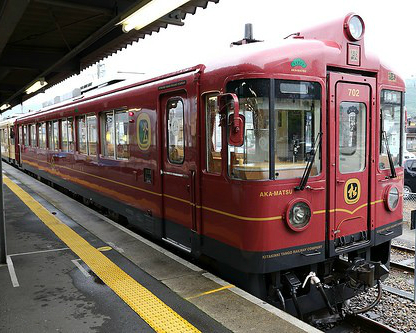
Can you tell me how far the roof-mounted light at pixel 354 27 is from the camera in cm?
456

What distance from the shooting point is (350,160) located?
15.6ft

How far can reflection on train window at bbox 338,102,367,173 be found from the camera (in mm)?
4664

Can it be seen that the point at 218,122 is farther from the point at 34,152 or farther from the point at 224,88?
the point at 34,152

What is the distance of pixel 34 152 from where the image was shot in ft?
50.6

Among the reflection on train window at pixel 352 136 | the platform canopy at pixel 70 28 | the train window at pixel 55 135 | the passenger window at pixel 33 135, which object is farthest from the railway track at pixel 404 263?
the passenger window at pixel 33 135

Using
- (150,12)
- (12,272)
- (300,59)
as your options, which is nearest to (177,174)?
(150,12)

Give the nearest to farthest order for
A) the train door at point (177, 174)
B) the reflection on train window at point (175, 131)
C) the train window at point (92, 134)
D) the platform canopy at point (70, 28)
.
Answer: the platform canopy at point (70, 28)
the train door at point (177, 174)
the reflection on train window at point (175, 131)
the train window at point (92, 134)

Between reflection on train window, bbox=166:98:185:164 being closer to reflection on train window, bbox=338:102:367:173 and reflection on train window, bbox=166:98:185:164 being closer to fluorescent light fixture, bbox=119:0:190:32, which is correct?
fluorescent light fixture, bbox=119:0:190:32

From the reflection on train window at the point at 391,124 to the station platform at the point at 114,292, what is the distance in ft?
8.26

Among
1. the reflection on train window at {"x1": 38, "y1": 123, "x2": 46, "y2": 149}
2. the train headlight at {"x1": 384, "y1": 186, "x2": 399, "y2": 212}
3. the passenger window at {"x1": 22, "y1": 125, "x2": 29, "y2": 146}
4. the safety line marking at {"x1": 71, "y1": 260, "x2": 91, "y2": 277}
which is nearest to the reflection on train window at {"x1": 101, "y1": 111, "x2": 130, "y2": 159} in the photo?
the safety line marking at {"x1": 71, "y1": 260, "x2": 91, "y2": 277}

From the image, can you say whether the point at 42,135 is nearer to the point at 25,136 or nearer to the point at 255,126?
the point at 25,136

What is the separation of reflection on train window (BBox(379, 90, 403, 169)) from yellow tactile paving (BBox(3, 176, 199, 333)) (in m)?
3.11

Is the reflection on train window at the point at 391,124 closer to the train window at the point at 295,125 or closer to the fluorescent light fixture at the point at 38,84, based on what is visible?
the train window at the point at 295,125

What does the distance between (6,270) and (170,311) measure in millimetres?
2495
